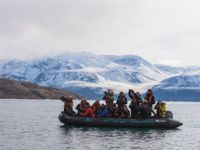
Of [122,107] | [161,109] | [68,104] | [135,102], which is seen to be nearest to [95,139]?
[135,102]

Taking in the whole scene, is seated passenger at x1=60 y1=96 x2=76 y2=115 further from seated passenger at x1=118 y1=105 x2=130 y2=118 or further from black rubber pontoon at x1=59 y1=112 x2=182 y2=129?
seated passenger at x1=118 y1=105 x2=130 y2=118

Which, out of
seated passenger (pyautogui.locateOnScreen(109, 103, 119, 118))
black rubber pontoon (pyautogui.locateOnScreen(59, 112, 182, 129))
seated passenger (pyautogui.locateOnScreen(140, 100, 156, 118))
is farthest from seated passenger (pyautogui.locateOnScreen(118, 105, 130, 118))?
seated passenger (pyautogui.locateOnScreen(140, 100, 156, 118))

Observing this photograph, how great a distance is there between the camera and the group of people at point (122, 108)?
5628 centimetres

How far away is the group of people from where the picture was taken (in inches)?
2216

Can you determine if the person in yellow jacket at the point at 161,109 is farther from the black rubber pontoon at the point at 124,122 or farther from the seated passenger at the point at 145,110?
the seated passenger at the point at 145,110

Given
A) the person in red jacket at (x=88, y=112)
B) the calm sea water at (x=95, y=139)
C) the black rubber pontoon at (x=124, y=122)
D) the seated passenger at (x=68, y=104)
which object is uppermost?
the seated passenger at (x=68, y=104)

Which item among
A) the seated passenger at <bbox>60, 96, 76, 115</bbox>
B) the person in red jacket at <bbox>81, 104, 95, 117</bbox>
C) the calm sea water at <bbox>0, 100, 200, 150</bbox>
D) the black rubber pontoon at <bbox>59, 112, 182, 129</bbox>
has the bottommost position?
the calm sea water at <bbox>0, 100, 200, 150</bbox>

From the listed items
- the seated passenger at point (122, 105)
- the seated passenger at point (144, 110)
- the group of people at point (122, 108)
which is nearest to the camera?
the seated passenger at point (144, 110)

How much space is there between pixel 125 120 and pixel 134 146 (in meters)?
12.2

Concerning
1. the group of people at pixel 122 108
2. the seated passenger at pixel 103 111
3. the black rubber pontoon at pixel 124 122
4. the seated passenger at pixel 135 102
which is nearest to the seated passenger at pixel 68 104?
the group of people at pixel 122 108

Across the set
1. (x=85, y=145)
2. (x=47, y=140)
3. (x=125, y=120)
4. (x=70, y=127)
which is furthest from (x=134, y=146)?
(x=70, y=127)

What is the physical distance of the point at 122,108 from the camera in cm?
5738

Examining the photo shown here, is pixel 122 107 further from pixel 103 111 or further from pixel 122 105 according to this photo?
pixel 103 111

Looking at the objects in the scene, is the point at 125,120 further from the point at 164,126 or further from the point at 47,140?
the point at 47,140
